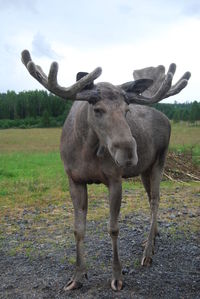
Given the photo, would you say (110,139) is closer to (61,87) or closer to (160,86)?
(61,87)

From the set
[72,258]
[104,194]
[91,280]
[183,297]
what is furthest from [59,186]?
[183,297]

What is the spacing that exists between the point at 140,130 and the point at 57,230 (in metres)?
3.07

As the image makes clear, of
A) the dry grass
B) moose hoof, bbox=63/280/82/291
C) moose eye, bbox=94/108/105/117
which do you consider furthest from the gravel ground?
the dry grass

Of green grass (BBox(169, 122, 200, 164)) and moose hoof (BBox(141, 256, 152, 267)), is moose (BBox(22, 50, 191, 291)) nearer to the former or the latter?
moose hoof (BBox(141, 256, 152, 267))

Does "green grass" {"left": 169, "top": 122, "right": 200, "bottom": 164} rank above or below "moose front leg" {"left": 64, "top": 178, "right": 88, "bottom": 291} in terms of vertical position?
below

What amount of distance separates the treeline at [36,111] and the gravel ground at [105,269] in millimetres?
80477

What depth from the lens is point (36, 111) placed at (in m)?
101

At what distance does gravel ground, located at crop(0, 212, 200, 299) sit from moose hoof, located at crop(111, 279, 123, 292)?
69 mm

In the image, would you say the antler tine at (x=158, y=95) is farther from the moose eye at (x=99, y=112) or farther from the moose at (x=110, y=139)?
the moose eye at (x=99, y=112)

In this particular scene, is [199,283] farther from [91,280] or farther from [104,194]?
[104,194]

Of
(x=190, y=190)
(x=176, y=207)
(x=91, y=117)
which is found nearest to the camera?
(x=91, y=117)

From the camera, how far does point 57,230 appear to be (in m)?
7.48

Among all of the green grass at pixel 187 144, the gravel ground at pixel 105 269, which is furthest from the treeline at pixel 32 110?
the gravel ground at pixel 105 269

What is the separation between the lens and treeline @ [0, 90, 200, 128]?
8975cm
